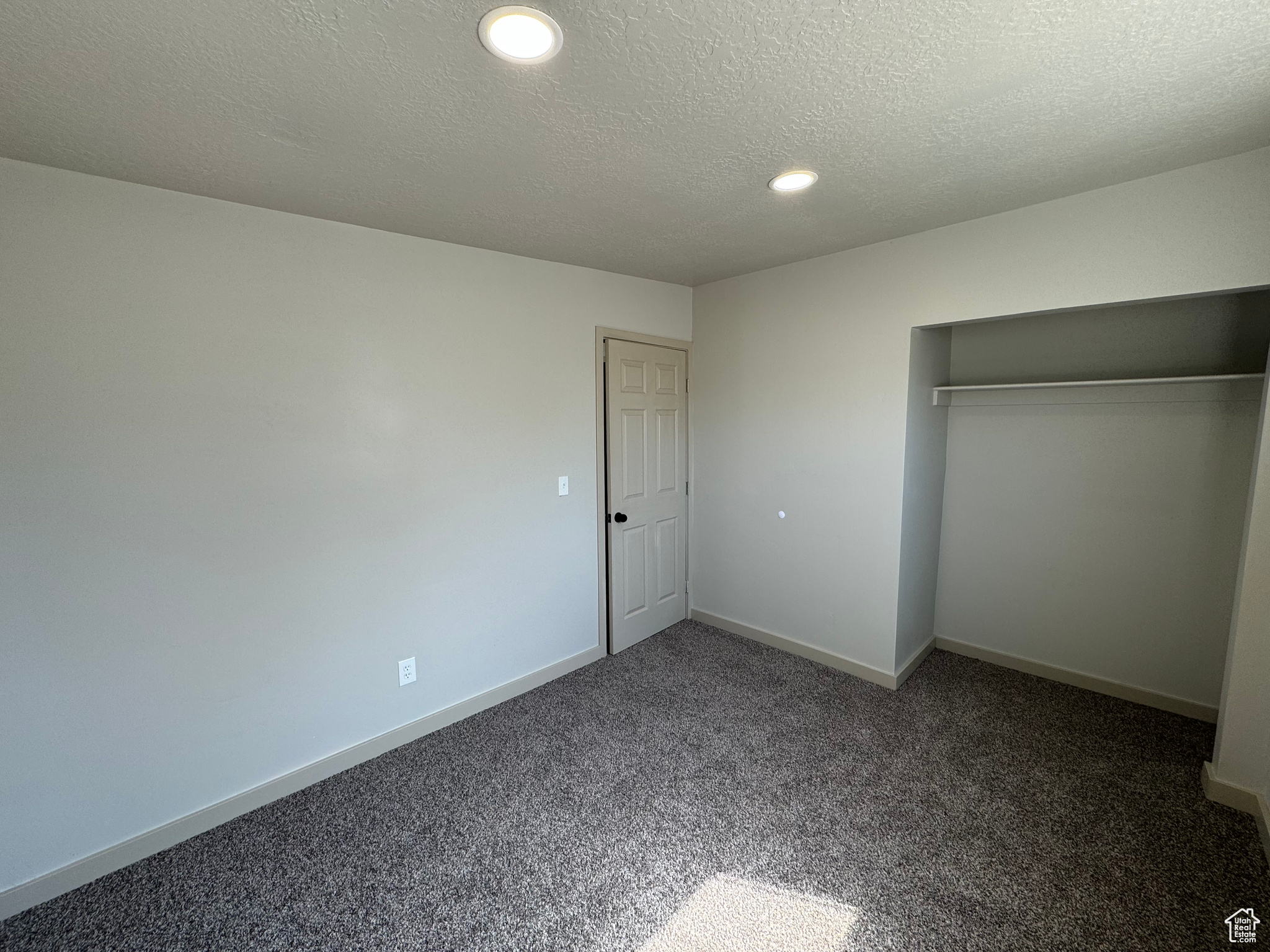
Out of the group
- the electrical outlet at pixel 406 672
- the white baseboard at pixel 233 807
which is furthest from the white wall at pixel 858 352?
the electrical outlet at pixel 406 672

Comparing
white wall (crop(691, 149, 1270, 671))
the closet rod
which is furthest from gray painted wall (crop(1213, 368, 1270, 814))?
white wall (crop(691, 149, 1270, 671))

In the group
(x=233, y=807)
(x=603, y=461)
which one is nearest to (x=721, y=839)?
(x=233, y=807)

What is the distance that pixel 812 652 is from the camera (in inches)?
134

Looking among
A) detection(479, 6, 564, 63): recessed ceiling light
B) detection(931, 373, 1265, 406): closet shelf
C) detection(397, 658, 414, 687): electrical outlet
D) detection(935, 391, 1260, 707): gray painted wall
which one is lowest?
detection(397, 658, 414, 687): electrical outlet

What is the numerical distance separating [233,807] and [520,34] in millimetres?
2858

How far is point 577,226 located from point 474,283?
0.65 m

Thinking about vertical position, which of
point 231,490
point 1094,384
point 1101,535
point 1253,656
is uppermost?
point 1094,384

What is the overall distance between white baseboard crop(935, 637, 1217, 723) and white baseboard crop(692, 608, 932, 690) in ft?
0.78

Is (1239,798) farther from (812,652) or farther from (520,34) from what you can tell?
(520,34)

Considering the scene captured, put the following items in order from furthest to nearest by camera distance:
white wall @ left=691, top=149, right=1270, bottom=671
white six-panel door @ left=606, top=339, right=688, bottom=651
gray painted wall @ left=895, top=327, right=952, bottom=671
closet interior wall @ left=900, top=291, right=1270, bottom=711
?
white six-panel door @ left=606, top=339, right=688, bottom=651 < gray painted wall @ left=895, top=327, right=952, bottom=671 < closet interior wall @ left=900, top=291, right=1270, bottom=711 < white wall @ left=691, top=149, right=1270, bottom=671

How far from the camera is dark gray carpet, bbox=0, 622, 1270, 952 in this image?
5.50 feet

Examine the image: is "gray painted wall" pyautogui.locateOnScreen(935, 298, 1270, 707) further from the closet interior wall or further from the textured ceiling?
the textured ceiling

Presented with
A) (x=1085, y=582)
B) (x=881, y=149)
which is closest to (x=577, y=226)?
(x=881, y=149)

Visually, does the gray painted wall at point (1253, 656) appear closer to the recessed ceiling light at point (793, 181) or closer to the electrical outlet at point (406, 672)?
the recessed ceiling light at point (793, 181)
